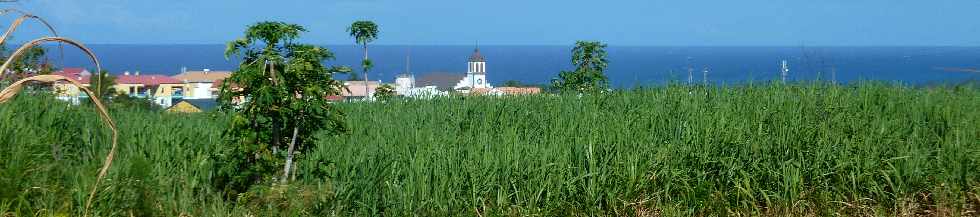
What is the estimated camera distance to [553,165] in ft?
18.0

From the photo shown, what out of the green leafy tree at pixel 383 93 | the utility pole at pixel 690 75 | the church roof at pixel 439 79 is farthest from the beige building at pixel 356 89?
the church roof at pixel 439 79

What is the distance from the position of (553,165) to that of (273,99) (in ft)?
5.06

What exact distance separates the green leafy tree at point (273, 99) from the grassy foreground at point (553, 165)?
16cm

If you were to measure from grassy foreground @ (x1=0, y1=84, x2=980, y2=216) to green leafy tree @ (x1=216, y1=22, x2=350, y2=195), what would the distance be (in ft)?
0.53

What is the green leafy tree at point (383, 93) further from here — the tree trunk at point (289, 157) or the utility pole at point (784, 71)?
the tree trunk at point (289, 157)

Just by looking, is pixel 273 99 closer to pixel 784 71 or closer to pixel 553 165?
pixel 553 165

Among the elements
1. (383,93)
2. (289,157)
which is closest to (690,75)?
(383,93)

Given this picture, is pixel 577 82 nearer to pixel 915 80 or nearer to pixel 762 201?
pixel 915 80

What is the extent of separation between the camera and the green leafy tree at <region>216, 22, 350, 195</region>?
15.7 feet

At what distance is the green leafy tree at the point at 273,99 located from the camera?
4.78 metres

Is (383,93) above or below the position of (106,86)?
below

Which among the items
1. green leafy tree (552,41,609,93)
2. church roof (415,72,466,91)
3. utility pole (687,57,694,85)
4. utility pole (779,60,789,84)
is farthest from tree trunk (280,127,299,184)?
church roof (415,72,466,91)

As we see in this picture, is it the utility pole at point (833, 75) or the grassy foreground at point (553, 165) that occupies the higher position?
the utility pole at point (833, 75)

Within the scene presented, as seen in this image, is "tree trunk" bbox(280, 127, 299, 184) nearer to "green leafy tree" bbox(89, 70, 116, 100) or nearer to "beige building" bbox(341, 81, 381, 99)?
"beige building" bbox(341, 81, 381, 99)
